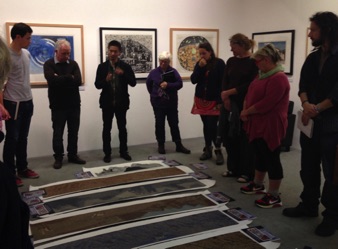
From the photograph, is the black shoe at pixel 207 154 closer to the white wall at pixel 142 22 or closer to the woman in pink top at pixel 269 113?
the white wall at pixel 142 22

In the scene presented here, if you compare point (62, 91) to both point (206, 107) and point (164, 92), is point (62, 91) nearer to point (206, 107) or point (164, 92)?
point (164, 92)

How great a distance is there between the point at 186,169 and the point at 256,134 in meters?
1.33

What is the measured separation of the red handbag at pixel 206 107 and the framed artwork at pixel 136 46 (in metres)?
1.17

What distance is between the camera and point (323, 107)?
2.59 m

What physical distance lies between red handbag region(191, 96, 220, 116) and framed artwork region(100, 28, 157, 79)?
3.84ft

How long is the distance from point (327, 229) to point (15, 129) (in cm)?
304

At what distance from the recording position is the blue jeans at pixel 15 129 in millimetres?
3662

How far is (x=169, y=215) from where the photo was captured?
301 centimetres

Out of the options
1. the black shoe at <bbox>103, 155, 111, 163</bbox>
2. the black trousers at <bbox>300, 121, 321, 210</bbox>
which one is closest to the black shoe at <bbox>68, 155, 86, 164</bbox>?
the black shoe at <bbox>103, 155, 111, 163</bbox>

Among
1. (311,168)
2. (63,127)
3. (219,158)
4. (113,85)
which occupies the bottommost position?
(219,158)

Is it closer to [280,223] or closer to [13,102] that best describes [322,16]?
[280,223]

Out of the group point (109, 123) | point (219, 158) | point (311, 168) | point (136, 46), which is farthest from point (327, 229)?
point (136, 46)

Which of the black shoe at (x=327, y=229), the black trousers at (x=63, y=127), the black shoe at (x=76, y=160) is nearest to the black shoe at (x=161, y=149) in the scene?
the black shoe at (x=76, y=160)

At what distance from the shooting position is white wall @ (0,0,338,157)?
479cm
